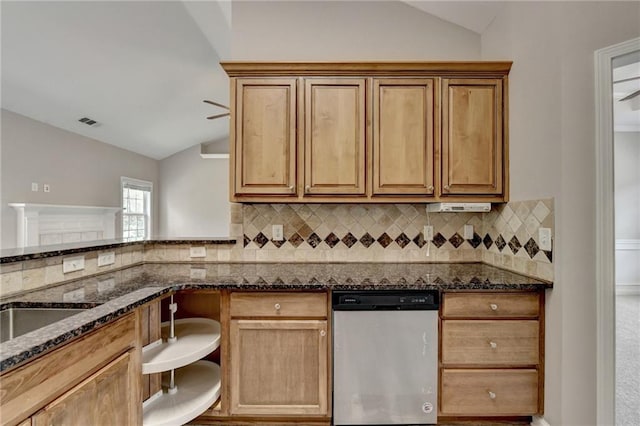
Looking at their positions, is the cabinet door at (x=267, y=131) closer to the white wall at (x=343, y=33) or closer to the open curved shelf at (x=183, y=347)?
the white wall at (x=343, y=33)

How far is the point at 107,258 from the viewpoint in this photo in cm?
200

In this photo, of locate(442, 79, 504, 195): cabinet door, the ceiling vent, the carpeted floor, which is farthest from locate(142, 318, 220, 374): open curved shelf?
the ceiling vent

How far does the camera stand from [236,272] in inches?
82.0

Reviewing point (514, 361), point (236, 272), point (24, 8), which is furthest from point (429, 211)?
point (24, 8)

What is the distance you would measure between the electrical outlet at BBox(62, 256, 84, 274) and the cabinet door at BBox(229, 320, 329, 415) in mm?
943

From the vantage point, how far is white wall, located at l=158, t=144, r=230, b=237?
709 cm

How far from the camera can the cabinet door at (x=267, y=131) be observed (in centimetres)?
214

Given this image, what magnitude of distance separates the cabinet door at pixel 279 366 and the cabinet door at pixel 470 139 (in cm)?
135

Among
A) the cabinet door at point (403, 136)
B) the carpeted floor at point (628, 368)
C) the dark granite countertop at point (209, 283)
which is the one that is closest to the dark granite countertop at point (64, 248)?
the dark granite countertop at point (209, 283)

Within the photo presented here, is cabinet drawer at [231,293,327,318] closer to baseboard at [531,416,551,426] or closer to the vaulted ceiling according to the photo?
baseboard at [531,416,551,426]

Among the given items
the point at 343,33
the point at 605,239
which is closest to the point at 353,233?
the point at 605,239

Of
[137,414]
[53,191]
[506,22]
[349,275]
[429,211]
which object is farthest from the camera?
[53,191]

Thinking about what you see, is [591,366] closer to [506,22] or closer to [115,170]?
[506,22]

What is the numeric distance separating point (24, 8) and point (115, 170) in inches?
143
